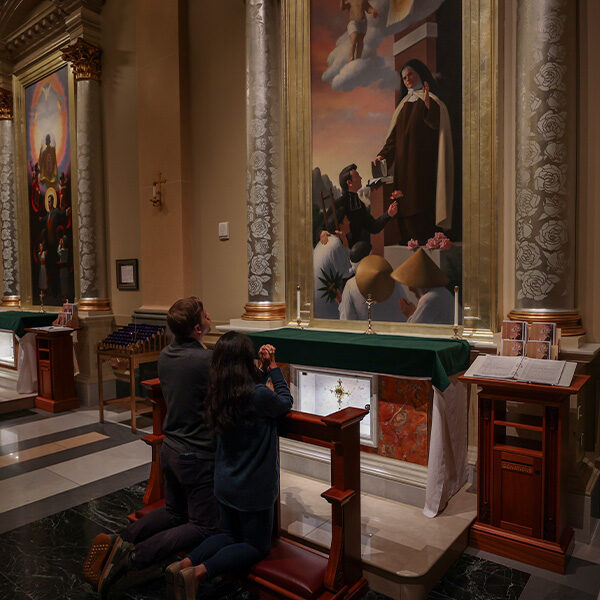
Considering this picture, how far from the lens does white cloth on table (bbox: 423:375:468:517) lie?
3541 mm

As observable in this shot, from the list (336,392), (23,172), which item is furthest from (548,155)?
(23,172)

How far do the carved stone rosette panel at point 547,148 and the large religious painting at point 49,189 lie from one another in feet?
23.3

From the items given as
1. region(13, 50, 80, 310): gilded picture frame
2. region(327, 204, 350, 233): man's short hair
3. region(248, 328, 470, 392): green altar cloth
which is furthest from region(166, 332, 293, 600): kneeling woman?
region(13, 50, 80, 310): gilded picture frame

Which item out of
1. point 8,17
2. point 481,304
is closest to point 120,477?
point 481,304

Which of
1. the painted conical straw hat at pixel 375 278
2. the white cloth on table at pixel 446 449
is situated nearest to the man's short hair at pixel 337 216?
the painted conical straw hat at pixel 375 278

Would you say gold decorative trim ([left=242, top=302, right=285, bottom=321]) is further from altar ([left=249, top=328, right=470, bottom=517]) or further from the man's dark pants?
the man's dark pants

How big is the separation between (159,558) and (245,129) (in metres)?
4.53

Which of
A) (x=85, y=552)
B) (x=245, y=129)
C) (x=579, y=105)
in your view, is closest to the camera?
(x=85, y=552)

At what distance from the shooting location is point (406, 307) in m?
4.54

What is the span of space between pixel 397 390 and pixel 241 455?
69.1 inches

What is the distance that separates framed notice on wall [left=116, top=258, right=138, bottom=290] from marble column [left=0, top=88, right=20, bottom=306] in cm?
296

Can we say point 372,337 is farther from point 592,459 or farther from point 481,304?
point 592,459

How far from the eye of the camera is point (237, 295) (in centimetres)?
616

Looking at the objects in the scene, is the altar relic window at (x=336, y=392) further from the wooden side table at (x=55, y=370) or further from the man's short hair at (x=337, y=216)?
the wooden side table at (x=55, y=370)
